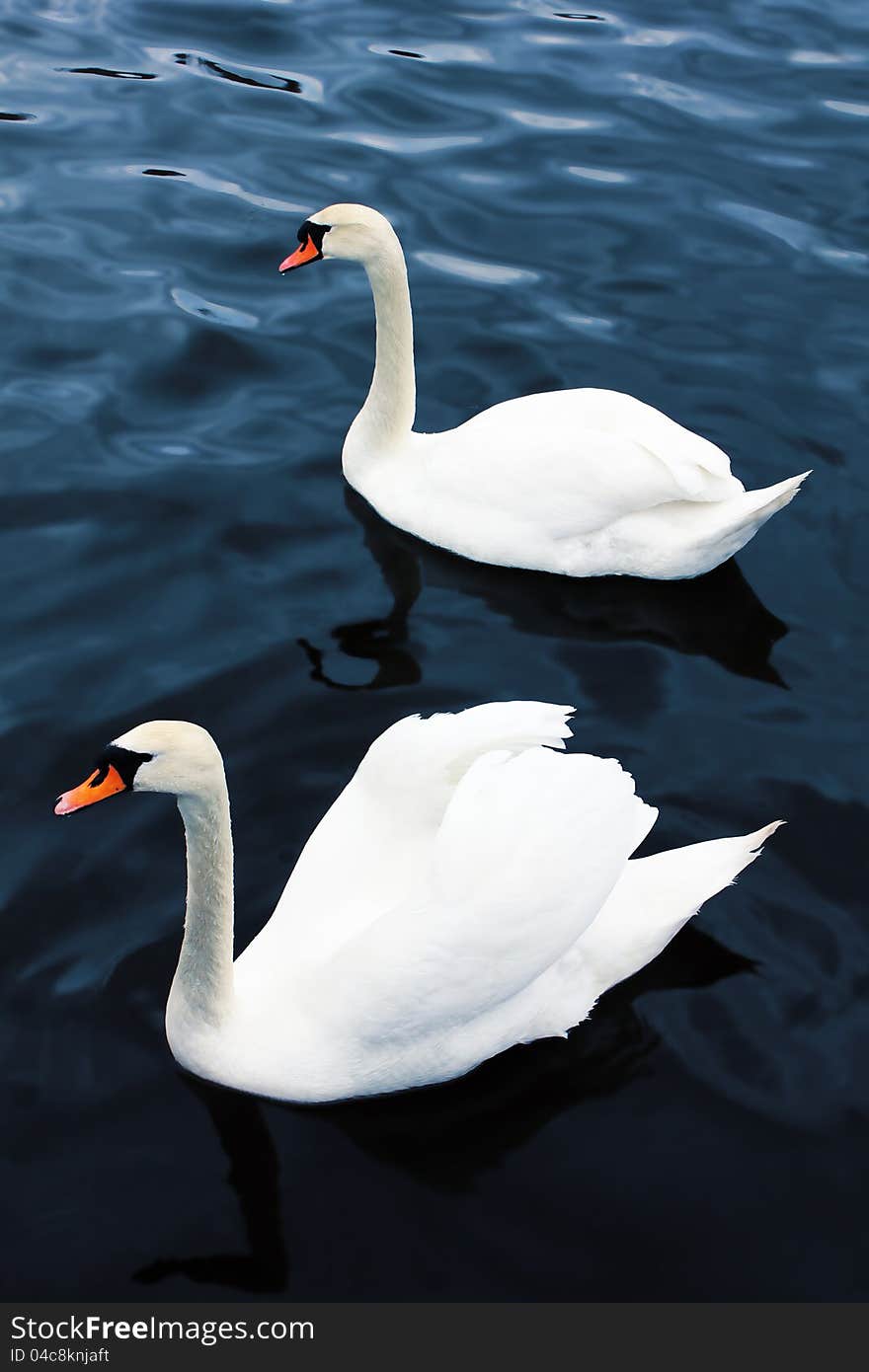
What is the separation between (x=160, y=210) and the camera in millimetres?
11586

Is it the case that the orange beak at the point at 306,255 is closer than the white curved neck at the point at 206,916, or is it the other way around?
the white curved neck at the point at 206,916

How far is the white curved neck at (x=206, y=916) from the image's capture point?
529 centimetres

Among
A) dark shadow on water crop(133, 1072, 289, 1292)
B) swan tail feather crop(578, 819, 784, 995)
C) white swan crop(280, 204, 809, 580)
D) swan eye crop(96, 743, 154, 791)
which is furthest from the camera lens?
white swan crop(280, 204, 809, 580)

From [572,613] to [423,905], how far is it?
3135mm

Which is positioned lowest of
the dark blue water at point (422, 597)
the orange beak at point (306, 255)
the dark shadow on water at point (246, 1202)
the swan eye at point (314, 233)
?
the dark shadow on water at point (246, 1202)

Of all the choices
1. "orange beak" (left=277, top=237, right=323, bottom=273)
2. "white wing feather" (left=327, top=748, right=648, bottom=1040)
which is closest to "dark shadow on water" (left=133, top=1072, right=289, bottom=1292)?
"white wing feather" (left=327, top=748, right=648, bottom=1040)

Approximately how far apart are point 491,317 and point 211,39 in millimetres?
4874

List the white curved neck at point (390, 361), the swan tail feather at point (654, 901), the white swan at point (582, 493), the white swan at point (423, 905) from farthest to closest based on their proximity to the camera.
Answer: the white curved neck at point (390, 361) → the white swan at point (582, 493) → the swan tail feather at point (654, 901) → the white swan at point (423, 905)

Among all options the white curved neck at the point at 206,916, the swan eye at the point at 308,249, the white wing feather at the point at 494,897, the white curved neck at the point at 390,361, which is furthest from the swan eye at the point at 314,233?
the white curved neck at the point at 206,916

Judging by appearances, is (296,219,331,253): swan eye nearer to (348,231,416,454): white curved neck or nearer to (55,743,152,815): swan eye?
(348,231,416,454): white curved neck

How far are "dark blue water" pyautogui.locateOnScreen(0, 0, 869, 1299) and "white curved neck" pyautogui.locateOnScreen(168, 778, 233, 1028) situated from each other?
354 mm

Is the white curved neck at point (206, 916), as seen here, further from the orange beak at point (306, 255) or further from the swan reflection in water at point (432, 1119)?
the orange beak at point (306, 255)

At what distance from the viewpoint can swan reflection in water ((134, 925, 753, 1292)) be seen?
17.0 feet
